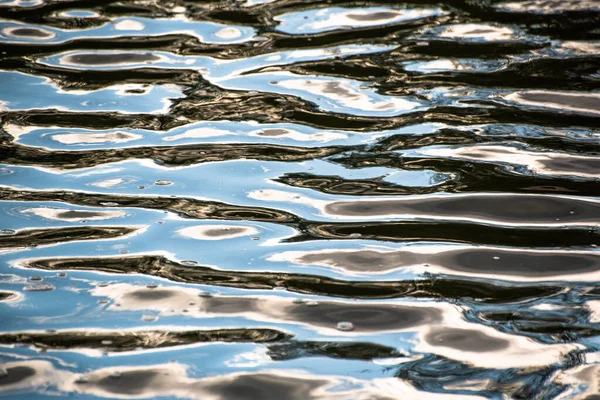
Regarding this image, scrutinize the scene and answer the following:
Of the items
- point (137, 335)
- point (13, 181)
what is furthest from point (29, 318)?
point (13, 181)

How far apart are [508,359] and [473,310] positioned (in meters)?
0.17

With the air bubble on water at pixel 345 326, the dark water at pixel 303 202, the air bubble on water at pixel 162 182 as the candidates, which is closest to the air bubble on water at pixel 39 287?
Answer: the dark water at pixel 303 202

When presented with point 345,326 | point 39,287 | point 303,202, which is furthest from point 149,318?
point 303,202

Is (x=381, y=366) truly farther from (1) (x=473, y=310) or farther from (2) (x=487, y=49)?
(2) (x=487, y=49)

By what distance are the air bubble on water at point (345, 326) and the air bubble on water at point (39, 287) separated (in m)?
0.66

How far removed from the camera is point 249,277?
1.84 meters

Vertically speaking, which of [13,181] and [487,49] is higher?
[487,49]

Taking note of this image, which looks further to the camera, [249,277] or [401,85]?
[401,85]

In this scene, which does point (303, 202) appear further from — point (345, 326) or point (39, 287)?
point (39, 287)

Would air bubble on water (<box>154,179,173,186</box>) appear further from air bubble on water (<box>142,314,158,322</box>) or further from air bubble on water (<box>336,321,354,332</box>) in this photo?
air bubble on water (<box>336,321,354,332</box>)

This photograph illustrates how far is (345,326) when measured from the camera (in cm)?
167

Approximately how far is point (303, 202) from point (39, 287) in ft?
2.38

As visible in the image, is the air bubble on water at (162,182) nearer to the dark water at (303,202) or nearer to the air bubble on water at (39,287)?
the dark water at (303,202)

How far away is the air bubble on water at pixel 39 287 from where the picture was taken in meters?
1.79
